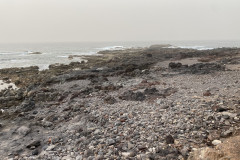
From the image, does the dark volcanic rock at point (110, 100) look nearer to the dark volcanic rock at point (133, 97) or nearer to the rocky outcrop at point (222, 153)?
the dark volcanic rock at point (133, 97)

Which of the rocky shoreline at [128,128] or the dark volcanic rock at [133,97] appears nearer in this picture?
the rocky shoreline at [128,128]

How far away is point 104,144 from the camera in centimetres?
675

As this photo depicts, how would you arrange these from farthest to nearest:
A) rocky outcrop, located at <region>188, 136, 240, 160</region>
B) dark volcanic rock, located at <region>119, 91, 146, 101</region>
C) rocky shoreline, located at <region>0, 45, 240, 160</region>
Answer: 1. dark volcanic rock, located at <region>119, 91, 146, 101</region>
2. rocky shoreline, located at <region>0, 45, 240, 160</region>
3. rocky outcrop, located at <region>188, 136, 240, 160</region>

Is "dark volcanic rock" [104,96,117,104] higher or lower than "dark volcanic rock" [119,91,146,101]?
lower

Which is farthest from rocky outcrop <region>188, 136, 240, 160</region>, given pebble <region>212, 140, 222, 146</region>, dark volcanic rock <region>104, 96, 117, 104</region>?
dark volcanic rock <region>104, 96, 117, 104</region>

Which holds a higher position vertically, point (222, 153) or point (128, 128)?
point (222, 153)

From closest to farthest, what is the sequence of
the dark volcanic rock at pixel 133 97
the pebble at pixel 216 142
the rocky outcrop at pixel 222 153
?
the rocky outcrop at pixel 222 153 → the pebble at pixel 216 142 → the dark volcanic rock at pixel 133 97

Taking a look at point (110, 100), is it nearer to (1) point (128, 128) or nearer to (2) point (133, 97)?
(2) point (133, 97)

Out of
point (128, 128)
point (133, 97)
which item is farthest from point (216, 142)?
point (133, 97)

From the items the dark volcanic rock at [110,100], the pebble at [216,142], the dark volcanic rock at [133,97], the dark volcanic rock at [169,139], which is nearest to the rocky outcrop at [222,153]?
the pebble at [216,142]

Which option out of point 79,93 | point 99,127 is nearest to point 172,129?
point 99,127

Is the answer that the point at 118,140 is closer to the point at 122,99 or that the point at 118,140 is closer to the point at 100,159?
the point at 100,159

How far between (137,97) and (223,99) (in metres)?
4.98

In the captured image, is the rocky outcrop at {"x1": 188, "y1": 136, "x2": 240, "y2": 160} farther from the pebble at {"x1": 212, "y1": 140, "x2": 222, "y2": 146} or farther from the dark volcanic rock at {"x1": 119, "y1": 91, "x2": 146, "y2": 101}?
the dark volcanic rock at {"x1": 119, "y1": 91, "x2": 146, "y2": 101}
